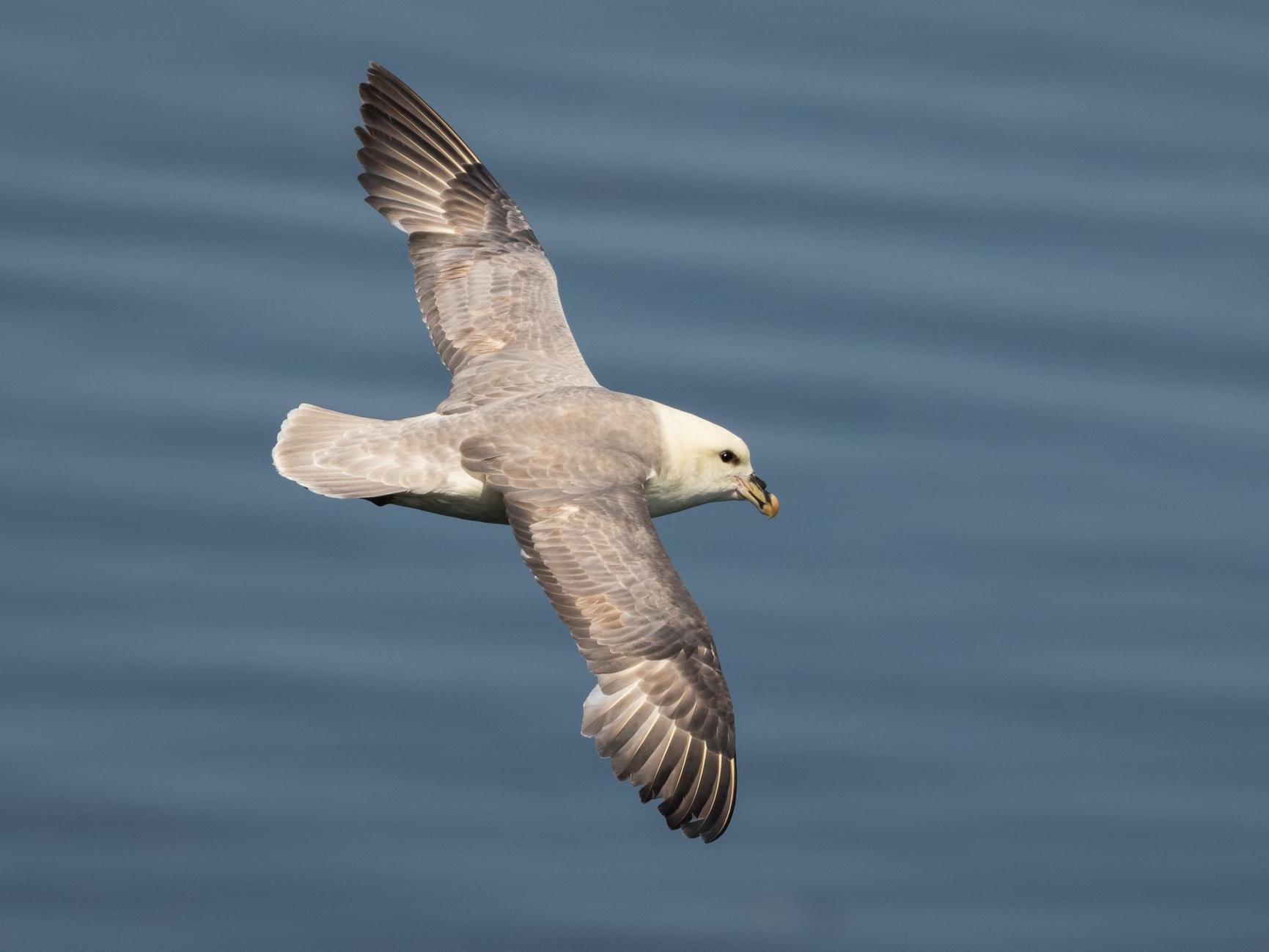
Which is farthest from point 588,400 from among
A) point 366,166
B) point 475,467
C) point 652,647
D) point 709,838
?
point 366,166

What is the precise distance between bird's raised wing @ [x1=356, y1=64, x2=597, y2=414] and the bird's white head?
67 centimetres

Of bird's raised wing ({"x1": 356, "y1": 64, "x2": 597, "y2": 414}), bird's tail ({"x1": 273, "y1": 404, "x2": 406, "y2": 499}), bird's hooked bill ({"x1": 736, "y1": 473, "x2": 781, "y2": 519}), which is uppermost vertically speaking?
bird's raised wing ({"x1": 356, "y1": 64, "x2": 597, "y2": 414})

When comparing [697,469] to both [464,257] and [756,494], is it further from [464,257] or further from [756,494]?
[464,257]

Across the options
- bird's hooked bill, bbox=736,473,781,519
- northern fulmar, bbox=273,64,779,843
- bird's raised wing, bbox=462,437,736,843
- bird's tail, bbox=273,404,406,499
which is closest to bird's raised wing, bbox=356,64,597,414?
northern fulmar, bbox=273,64,779,843

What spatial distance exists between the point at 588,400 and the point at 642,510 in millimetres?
637

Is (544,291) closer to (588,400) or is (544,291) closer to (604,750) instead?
(588,400)

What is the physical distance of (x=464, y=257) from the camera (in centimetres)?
1012

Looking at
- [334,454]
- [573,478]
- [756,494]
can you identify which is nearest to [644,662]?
[573,478]

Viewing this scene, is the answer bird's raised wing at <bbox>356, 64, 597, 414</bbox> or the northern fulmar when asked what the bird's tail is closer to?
the northern fulmar

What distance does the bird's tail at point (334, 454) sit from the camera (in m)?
8.31

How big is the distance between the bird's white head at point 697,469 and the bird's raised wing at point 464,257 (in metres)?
0.67

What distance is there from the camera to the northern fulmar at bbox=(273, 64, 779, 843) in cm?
773

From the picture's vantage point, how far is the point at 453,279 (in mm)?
10008

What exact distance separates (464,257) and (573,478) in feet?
7.59
